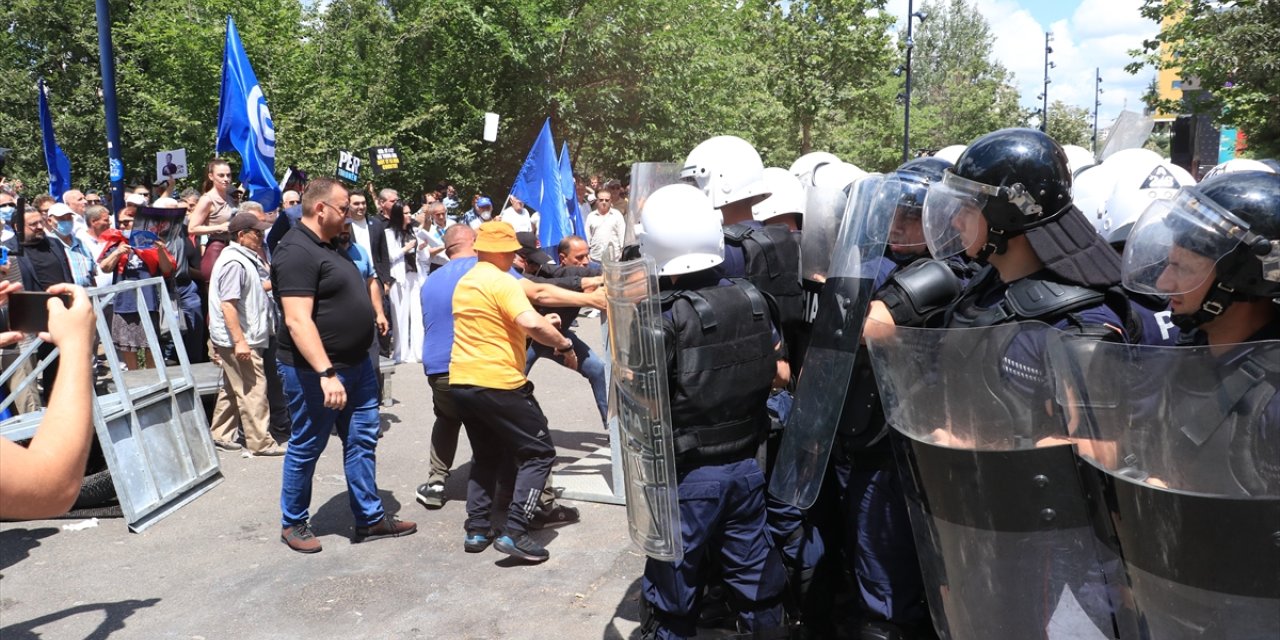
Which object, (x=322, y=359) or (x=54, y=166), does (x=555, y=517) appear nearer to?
(x=322, y=359)

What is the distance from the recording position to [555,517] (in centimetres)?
597

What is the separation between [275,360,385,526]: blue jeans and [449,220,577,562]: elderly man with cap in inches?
23.9

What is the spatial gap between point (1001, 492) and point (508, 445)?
3.52 metres

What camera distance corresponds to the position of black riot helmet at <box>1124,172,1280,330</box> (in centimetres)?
221

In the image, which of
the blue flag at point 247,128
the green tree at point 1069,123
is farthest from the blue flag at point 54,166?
the green tree at point 1069,123

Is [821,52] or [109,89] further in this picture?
[821,52]

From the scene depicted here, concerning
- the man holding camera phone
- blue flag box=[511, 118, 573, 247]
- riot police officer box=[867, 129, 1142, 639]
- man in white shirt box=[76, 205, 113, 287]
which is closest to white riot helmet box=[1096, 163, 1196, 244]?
riot police officer box=[867, 129, 1142, 639]

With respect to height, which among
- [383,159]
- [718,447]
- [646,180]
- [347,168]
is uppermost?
[383,159]

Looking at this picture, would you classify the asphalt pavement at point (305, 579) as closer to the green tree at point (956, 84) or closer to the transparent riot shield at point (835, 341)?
the transparent riot shield at point (835, 341)

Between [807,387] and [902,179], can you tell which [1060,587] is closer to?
[807,387]

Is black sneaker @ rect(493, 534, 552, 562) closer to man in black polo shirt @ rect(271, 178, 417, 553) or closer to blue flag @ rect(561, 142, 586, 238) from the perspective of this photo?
man in black polo shirt @ rect(271, 178, 417, 553)

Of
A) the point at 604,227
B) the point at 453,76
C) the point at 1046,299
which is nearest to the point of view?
the point at 1046,299

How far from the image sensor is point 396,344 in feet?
37.2

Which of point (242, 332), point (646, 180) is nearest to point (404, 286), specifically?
point (242, 332)
